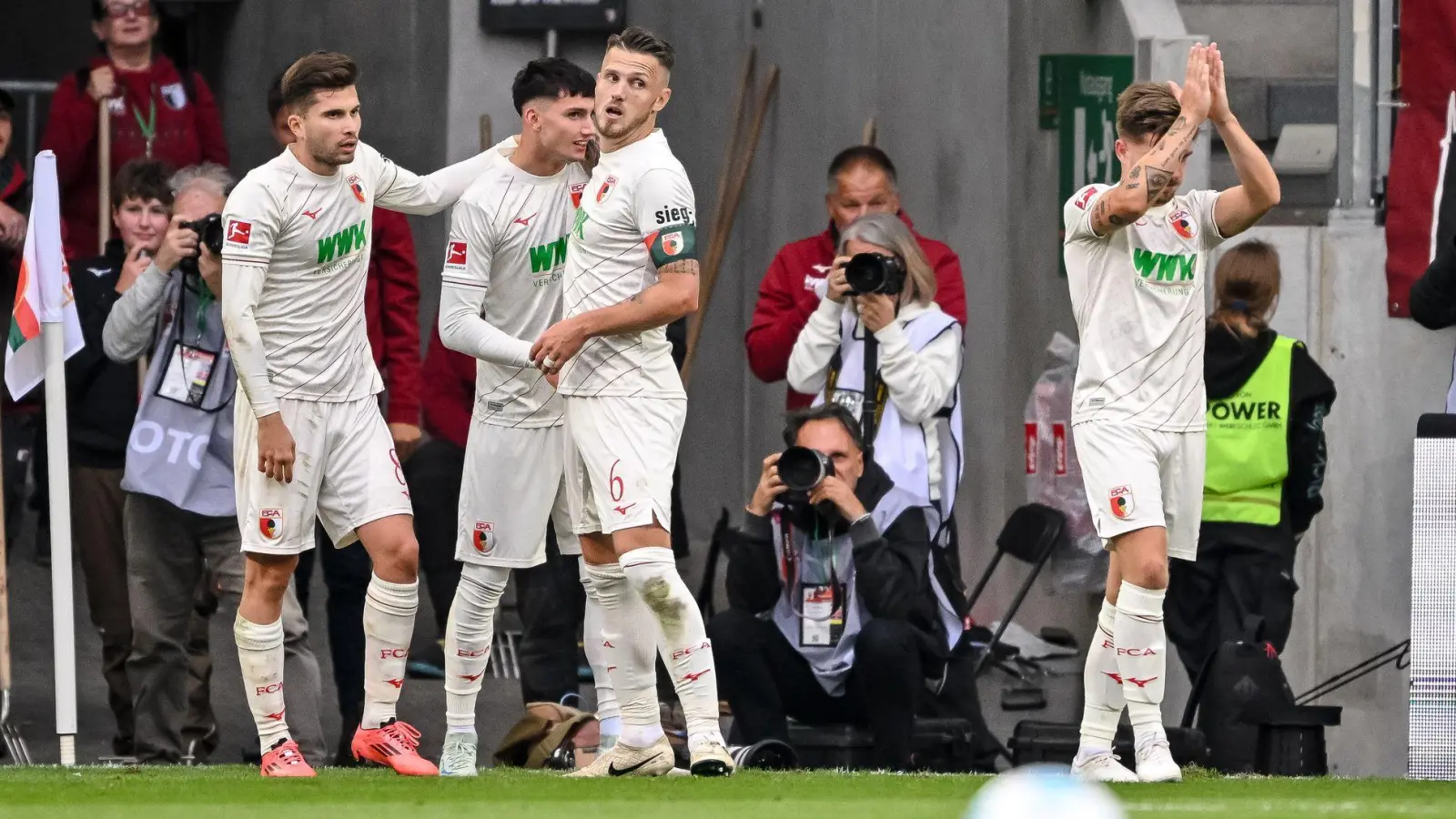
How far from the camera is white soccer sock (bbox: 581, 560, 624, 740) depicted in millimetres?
8039

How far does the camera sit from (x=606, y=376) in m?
7.58

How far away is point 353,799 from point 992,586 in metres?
4.77

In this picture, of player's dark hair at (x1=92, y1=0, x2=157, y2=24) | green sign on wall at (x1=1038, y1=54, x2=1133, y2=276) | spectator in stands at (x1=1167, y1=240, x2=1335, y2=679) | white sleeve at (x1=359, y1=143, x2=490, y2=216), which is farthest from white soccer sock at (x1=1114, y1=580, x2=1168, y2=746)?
player's dark hair at (x1=92, y1=0, x2=157, y2=24)

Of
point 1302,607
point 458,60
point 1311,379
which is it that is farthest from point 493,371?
point 458,60

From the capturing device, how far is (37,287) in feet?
29.0

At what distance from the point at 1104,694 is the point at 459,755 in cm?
199

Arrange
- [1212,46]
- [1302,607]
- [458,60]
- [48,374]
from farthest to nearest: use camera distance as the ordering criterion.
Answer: [458,60]
[1302,607]
[48,374]
[1212,46]

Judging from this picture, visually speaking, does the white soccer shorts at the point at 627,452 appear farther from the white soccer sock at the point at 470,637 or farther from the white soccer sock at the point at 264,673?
the white soccer sock at the point at 264,673

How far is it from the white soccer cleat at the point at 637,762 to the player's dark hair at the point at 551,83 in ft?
6.57

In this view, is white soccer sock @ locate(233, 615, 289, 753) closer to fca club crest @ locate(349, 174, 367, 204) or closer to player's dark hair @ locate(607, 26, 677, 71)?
fca club crest @ locate(349, 174, 367, 204)

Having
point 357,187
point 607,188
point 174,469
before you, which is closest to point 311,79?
point 357,187

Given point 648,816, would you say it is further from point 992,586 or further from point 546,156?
point 992,586

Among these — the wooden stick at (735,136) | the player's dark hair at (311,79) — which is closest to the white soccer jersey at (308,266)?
the player's dark hair at (311,79)

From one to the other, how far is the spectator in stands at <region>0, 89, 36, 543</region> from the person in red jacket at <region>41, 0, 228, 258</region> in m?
0.25
